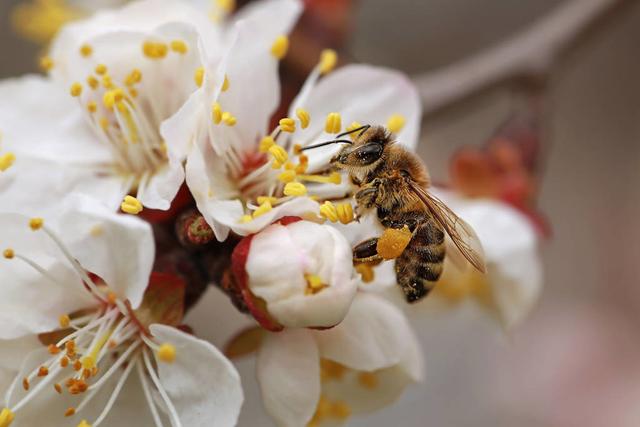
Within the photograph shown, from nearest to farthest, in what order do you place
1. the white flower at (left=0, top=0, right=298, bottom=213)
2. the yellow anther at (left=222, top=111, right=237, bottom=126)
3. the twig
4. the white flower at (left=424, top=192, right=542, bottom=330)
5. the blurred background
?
the yellow anther at (left=222, top=111, right=237, bottom=126), the white flower at (left=0, top=0, right=298, bottom=213), the white flower at (left=424, top=192, right=542, bottom=330), the twig, the blurred background

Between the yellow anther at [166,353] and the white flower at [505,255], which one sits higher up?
the yellow anther at [166,353]

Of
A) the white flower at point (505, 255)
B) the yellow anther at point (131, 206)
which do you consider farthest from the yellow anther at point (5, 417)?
the white flower at point (505, 255)

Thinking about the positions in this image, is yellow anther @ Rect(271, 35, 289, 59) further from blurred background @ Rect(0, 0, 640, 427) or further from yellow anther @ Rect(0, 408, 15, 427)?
blurred background @ Rect(0, 0, 640, 427)

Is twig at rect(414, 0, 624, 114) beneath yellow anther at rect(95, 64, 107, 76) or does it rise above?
beneath

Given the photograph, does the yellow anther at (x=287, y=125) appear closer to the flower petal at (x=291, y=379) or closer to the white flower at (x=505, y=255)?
the flower petal at (x=291, y=379)

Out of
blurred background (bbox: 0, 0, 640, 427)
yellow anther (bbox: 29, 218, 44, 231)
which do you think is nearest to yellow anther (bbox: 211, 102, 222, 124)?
yellow anther (bbox: 29, 218, 44, 231)

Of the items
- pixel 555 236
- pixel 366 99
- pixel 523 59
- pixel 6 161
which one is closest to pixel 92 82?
pixel 6 161

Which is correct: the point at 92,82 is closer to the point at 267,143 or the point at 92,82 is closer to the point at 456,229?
the point at 267,143
